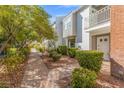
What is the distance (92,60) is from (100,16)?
2.06m

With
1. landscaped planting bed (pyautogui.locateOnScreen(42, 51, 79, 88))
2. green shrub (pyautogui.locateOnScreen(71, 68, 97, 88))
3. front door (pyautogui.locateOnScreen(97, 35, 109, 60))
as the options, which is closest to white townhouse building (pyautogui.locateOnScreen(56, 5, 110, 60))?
front door (pyautogui.locateOnScreen(97, 35, 109, 60))

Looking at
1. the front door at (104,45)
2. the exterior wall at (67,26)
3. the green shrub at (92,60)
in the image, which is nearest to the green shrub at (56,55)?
the exterior wall at (67,26)

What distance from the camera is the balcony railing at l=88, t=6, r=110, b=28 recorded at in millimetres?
7996

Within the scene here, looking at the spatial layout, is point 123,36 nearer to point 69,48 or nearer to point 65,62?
point 69,48

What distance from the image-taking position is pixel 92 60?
280 inches

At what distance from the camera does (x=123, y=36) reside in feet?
21.9

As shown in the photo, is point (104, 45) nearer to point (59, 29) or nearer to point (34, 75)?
point (59, 29)

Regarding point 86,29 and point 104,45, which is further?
point 86,29

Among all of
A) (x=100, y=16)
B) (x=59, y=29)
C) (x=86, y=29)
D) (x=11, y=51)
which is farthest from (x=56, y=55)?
(x=100, y=16)

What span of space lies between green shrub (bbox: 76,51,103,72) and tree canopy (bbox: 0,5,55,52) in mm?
1149

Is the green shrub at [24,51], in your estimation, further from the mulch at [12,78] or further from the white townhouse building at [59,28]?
the white townhouse building at [59,28]

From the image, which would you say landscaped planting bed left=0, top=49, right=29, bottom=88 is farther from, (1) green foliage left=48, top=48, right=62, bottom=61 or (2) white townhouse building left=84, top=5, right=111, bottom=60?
(2) white townhouse building left=84, top=5, right=111, bottom=60
